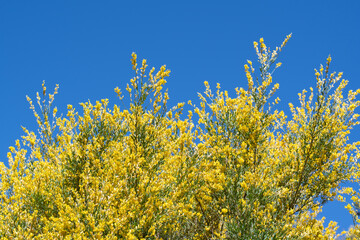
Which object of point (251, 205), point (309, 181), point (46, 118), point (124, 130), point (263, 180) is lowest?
point (251, 205)

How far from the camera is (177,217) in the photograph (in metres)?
6.45

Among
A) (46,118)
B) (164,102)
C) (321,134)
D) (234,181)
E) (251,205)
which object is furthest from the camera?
(46,118)

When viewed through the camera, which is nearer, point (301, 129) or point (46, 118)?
point (301, 129)

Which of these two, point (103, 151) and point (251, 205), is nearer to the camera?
point (251, 205)

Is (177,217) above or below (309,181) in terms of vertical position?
below

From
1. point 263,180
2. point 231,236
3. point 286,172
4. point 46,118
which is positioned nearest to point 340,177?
point 286,172

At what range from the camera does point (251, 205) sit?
6.44m

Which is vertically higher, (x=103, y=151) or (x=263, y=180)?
(x=103, y=151)

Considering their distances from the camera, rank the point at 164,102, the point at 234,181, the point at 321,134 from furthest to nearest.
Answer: the point at 321,134 < the point at 164,102 < the point at 234,181

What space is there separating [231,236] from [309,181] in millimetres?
3242

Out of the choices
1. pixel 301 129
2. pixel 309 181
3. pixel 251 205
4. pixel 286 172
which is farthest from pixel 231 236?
pixel 301 129

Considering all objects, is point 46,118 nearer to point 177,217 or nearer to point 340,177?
point 177,217

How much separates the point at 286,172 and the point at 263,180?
72.7 inches

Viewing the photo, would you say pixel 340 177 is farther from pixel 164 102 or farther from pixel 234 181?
pixel 164 102
